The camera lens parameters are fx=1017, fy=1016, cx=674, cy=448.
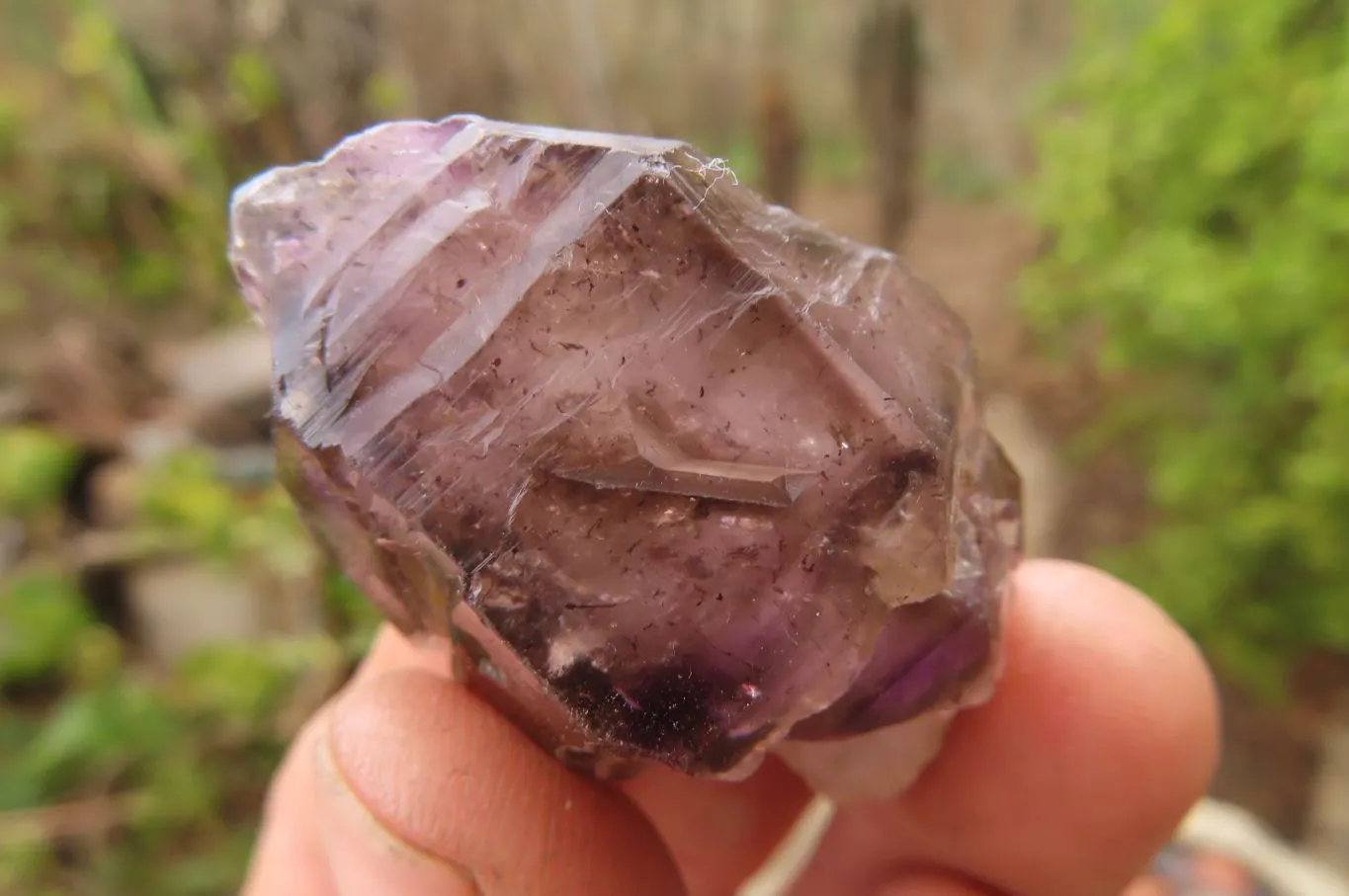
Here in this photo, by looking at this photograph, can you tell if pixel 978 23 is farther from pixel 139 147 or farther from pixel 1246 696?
pixel 139 147

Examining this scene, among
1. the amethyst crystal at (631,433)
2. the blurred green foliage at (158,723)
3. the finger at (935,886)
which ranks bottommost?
the blurred green foliage at (158,723)

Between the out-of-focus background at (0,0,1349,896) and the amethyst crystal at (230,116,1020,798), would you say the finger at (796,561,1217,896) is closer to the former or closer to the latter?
the out-of-focus background at (0,0,1349,896)

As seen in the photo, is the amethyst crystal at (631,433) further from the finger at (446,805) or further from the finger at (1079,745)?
the finger at (1079,745)

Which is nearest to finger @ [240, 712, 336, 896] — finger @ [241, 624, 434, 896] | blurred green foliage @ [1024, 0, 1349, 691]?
finger @ [241, 624, 434, 896]

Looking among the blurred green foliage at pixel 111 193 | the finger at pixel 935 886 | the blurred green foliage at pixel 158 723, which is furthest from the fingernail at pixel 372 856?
the blurred green foliage at pixel 111 193

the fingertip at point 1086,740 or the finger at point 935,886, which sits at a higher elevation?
the fingertip at point 1086,740

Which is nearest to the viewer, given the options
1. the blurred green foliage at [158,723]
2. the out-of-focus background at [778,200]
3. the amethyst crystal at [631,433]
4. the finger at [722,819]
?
the amethyst crystal at [631,433]

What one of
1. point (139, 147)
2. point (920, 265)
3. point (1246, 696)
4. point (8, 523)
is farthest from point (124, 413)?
point (1246, 696)
